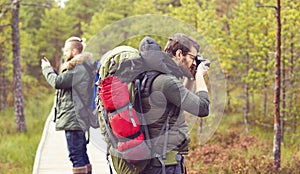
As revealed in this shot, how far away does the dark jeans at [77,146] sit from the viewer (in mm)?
5855

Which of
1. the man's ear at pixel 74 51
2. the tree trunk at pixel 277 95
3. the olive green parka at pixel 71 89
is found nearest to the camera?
the olive green parka at pixel 71 89

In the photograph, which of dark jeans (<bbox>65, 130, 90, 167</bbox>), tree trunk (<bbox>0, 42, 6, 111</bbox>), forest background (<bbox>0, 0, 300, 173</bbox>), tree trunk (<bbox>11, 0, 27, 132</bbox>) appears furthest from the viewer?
tree trunk (<bbox>0, 42, 6, 111</bbox>)

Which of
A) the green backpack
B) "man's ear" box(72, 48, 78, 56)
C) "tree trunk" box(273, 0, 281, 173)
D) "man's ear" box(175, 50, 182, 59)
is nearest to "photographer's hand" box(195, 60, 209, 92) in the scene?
"man's ear" box(175, 50, 182, 59)

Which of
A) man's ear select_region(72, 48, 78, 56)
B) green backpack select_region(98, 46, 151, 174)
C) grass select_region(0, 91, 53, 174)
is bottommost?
grass select_region(0, 91, 53, 174)

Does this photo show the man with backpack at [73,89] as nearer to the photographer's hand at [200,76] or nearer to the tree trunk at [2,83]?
the photographer's hand at [200,76]

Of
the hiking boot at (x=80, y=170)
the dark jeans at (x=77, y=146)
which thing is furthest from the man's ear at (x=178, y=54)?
the hiking boot at (x=80, y=170)

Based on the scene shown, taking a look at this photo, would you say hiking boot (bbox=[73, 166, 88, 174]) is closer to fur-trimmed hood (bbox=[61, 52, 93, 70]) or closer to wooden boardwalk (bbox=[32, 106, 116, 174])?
wooden boardwalk (bbox=[32, 106, 116, 174])

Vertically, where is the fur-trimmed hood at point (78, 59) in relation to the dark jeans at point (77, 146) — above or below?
above

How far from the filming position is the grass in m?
9.50

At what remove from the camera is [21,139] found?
1275 centimetres

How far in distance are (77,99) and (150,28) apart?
2.12 metres

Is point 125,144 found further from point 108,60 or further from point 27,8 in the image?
point 27,8

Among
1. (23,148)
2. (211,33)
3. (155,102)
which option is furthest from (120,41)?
Answer: (211,33)

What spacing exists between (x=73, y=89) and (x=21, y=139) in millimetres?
7593
